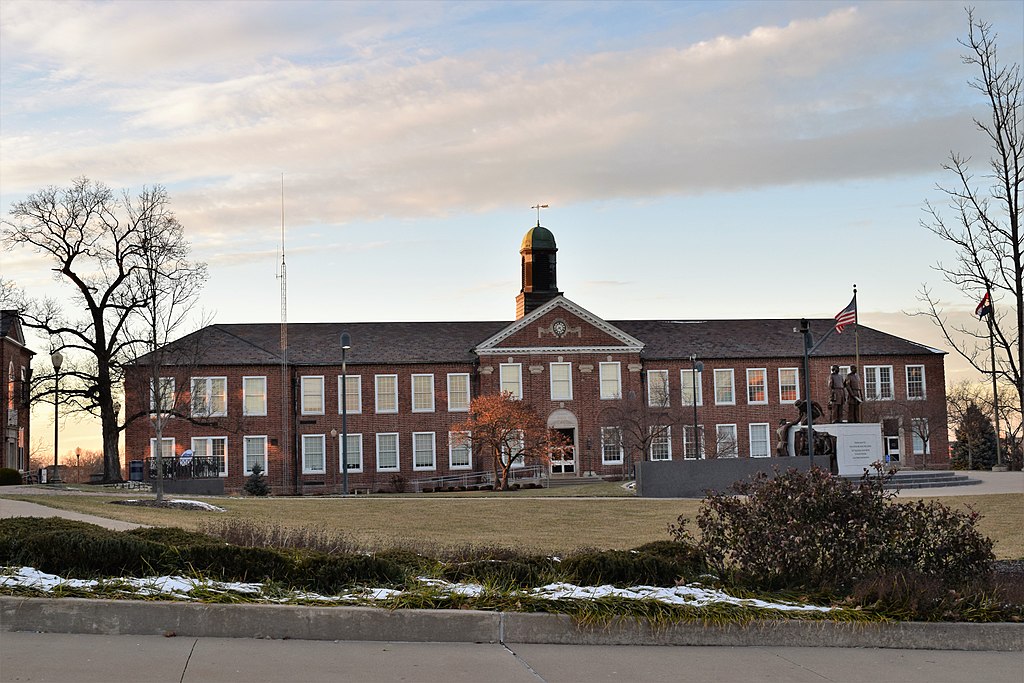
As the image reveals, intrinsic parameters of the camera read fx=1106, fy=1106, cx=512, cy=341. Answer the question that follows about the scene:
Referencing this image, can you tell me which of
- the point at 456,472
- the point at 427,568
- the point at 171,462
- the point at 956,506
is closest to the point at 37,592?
the point at 427,568

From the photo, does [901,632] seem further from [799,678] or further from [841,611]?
[799,678]

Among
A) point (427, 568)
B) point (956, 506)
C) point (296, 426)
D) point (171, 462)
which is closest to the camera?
point (427, 568)

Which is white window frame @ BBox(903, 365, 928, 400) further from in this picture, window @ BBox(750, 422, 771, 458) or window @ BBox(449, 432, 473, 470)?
window @ BBox(449, 432, 473, 470)

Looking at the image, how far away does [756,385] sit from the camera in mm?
60969

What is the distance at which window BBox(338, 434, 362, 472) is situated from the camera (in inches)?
2281

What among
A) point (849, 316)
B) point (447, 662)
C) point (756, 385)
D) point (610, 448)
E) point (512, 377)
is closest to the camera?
point (447, 662)

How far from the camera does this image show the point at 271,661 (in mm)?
7938

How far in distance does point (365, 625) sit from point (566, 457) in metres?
49.8

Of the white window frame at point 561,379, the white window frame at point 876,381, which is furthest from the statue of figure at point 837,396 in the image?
the white window frame at point 876,381

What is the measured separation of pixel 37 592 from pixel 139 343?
35917mm

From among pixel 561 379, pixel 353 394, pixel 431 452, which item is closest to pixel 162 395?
pixel 353 394

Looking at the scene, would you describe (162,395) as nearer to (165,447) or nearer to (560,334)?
(165,447)

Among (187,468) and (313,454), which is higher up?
(313,454)

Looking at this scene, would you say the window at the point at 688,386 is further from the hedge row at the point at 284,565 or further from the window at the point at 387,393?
the hedge row at the point at 284,565
